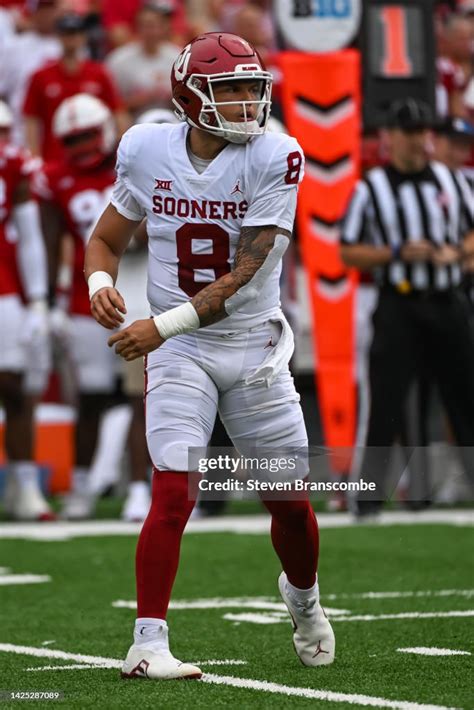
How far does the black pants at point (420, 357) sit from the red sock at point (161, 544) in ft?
12.4

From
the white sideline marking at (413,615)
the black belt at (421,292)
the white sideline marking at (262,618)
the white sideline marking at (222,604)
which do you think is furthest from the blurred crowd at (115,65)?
the white sideline marking at (413,615)

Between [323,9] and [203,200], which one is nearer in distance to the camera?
[203,200]

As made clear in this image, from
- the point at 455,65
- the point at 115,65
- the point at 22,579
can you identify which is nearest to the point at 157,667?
the point at 22,579

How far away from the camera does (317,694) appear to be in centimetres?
399

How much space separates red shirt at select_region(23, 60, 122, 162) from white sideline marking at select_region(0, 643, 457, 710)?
236 inches

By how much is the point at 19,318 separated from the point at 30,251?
0.35 meters

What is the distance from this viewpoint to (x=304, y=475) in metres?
4.50

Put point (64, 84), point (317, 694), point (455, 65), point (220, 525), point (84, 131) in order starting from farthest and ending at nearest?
point (455, 65), point (64, 84), point (84, 131), point (220, 525), point (317, 694)

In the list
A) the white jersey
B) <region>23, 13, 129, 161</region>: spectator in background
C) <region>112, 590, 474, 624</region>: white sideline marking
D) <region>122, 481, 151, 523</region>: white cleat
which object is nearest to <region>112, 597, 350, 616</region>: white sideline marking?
<region>112, 590, 474, 624</region>: white sideline marking

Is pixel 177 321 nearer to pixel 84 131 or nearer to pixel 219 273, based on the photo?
pixel 219 273

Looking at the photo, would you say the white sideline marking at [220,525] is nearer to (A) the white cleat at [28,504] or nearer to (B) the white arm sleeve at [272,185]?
(A) the white cleat at [28,504]

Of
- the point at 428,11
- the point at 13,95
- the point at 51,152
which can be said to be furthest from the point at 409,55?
the point at 13,95

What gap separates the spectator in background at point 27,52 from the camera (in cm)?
1123

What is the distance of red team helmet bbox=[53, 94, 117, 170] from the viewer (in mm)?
9133
